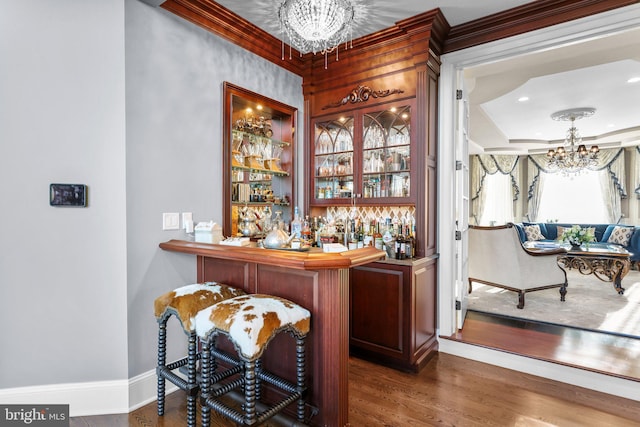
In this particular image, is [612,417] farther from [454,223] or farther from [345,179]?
[345,179]

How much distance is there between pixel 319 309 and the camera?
1882mm

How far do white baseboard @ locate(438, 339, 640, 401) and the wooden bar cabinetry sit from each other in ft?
0.78

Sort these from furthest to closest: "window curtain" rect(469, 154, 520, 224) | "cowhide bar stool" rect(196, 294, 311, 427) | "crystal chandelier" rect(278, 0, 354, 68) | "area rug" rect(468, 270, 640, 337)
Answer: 1. "window curtain" rect(469, 154, 520, 224)
2. "area rug" rect(468, 270, 640, 337)
3. "crystal chandelier" rect(278, 0, 354, 68)
4. "cowhide bar stool" rect(196, 294, 311, 427)

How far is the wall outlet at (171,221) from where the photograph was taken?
7.99 feet

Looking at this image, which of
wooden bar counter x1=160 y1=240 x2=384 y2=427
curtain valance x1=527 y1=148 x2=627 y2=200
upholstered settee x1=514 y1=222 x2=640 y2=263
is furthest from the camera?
curtain valance x1=527 y1=148 x2=627 y2=200

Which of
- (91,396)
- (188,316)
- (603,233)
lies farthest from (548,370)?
(603,233)

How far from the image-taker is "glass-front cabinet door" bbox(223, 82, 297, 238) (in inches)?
115

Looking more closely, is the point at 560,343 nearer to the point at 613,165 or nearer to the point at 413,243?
the point at 413,243

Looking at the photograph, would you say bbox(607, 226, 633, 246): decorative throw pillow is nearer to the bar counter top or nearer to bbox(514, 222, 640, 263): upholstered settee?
bbox(514, 222, 640, 263): upholstered settee

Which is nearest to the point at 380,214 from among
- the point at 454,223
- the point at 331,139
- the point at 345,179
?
the point at 345,179

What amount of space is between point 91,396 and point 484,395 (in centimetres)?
268

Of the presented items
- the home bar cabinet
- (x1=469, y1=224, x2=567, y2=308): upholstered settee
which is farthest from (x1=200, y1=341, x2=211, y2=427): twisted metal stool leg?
(x1=469, y1=224, x2=567, y2=308): upholstered settee

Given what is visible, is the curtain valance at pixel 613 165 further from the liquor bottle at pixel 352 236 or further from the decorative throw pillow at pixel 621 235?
the liquor bottle at pixel 352 236

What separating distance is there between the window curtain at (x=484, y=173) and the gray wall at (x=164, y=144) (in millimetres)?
8425
